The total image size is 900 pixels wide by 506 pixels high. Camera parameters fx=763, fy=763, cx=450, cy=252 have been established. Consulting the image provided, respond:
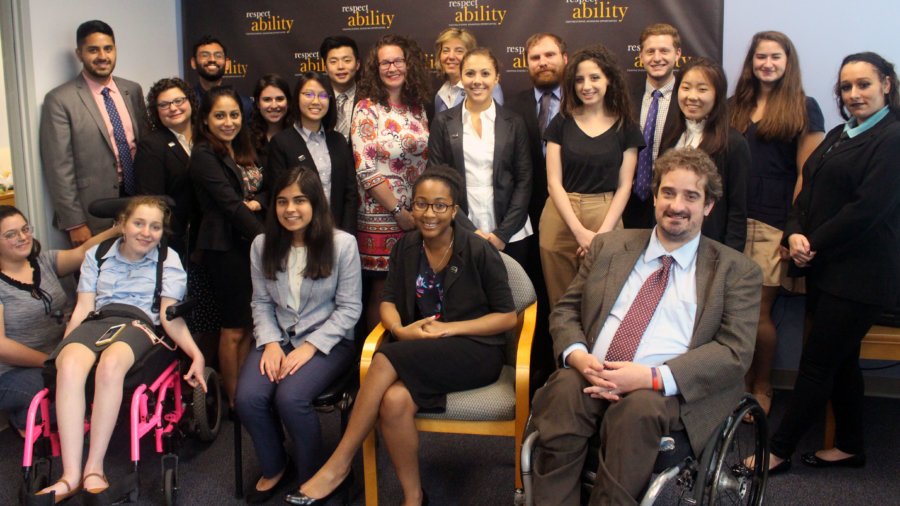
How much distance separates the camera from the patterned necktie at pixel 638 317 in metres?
2.30

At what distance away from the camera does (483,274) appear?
106 inches

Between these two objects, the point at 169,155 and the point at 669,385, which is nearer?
the point at 669,385

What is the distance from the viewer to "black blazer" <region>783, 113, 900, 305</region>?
103 inches

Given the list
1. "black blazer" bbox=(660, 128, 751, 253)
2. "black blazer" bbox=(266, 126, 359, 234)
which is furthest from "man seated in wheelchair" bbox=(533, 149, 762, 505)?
"black blazer" bbox=(266, 126, 359, 234)

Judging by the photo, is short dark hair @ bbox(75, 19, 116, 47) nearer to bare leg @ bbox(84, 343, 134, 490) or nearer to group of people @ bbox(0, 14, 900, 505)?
group of people @ bbox(0, 14, 900, 505)

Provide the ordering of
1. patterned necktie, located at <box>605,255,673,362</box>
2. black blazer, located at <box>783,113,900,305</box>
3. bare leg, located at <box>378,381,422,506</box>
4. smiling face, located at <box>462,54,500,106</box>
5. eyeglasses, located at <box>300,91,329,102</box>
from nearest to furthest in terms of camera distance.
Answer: patterned necktie, located at <box>605,255,673,362</box> → bare leg, located at <box>378,381,422,506</box> → black blazer, located at <box>783,113,900,305</box> → smiling face, located at <box>462,54,500,106</box> → eyeglasses, located at <box>300,91,329,102</box>

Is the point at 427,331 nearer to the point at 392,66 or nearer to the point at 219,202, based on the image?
the point at 219,202

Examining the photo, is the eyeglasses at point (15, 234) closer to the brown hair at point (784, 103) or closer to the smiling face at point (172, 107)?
the smiling face at point (172, 107)

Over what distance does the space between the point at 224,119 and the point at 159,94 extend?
326 millimetres

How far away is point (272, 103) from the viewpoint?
3494mm

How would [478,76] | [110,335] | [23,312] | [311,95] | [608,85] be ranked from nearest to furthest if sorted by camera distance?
[110,335] < [23,312] < [608,85] < [478,76] < [311,95]

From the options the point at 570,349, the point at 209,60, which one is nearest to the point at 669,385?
the point at 570,349

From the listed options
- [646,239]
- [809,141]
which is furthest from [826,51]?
[646,239]

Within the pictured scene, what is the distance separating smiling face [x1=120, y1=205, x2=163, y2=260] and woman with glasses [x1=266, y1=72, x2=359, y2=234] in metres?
0.59
